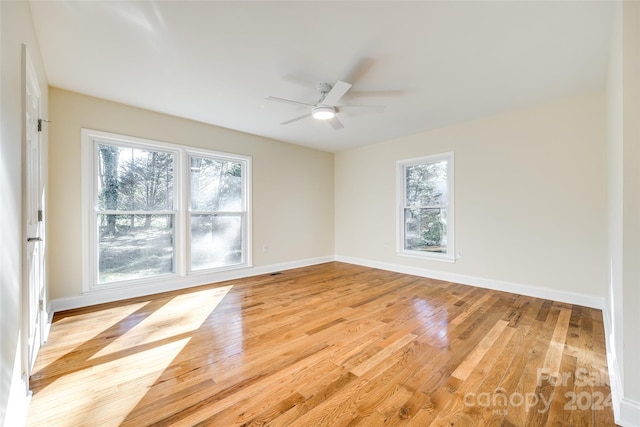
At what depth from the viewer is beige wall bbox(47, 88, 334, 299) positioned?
302cm

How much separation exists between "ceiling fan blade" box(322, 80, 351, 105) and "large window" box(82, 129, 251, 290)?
Result: 2.29m

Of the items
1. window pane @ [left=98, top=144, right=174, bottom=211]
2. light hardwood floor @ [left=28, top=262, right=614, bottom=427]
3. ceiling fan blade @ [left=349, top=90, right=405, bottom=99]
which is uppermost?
ceiling fan blade @ [left=349, top=90, right=405, bottom=99]

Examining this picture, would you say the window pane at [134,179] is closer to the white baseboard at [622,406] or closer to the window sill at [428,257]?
the window sill at [428,257]

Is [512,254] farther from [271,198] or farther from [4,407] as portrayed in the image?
[4,407]

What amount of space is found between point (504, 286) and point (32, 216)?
198 inches

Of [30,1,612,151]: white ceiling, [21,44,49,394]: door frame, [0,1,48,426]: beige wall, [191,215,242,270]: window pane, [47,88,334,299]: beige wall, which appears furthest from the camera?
[191,215,242,270]: window pane

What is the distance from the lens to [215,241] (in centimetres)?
434

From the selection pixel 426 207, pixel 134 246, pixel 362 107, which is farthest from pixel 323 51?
pixel 134 246

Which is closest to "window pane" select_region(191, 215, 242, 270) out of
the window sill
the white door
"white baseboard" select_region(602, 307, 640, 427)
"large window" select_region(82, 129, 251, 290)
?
"large window" select_region(82, 129, 251, 290)

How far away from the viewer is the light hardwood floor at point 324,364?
1.50 meters

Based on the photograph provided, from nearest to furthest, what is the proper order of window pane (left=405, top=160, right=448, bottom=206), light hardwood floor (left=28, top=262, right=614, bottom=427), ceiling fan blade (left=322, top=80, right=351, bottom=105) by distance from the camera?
light hardwood floor (left=28, top=262, right=614, bottom=427) < ceiling fan blade (left=322, top=80, right=351, bottom=105) < window pane (left=405, top=160, right=448, bottom=206)

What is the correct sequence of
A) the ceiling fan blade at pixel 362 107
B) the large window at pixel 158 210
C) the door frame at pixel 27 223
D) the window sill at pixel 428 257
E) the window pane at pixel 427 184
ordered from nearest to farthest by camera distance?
the door frame at pixel 27 223 < the ceiling fan blade at pixel 362 107 < the large window at pixel 158 210 < the window sill at pixel 428 257 < the window pane at pixel 427 184

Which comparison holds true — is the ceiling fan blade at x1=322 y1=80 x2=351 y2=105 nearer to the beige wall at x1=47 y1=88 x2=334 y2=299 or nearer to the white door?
the white door

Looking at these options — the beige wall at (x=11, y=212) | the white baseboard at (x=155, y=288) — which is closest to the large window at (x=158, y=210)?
Result: the white baseboard at (x=155, y=288)
